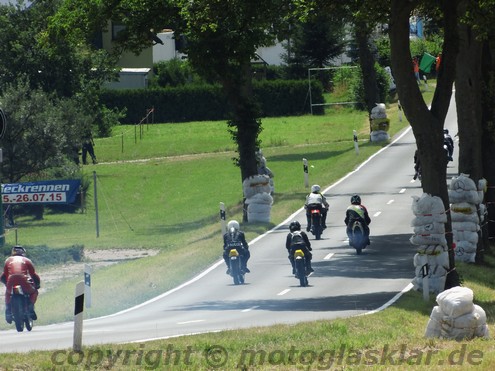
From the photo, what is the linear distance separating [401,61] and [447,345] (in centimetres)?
910

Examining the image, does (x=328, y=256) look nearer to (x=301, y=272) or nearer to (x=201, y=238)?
(x=301, y=272)

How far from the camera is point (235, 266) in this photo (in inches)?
1008

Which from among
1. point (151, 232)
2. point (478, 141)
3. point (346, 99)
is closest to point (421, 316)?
point (478, 141)

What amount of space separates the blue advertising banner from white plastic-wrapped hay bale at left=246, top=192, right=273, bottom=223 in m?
5.56

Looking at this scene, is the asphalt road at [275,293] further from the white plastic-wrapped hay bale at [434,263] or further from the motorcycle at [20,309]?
the white plastic-wrapped hay bale at [434,263]

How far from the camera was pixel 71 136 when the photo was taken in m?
52.5

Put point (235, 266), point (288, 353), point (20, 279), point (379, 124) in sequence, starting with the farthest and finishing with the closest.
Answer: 1. point (379, 124)
2. point (235, 266)
3. point (20, 279)
4. point (288, 353)

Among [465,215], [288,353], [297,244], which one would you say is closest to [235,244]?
[297,244]

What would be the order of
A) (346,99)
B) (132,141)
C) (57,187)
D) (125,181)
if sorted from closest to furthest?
(57,187), (125,181), (132,141), (346,99)

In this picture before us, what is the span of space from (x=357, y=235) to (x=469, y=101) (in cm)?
472

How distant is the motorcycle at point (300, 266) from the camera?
24750 mm

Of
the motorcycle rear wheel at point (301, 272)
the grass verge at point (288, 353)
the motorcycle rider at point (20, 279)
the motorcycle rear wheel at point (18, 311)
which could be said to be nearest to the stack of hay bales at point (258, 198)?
the motorcycle rear wheel at point (301, 272)

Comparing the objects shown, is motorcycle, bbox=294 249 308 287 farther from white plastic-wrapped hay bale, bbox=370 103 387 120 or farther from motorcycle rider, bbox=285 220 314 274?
white plastic-wrapped hay bale, bbox=370 103 387 120

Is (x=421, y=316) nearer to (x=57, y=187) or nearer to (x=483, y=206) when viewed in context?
(x=483, y=206)
